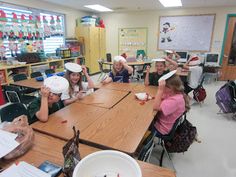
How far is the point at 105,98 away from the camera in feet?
7.14

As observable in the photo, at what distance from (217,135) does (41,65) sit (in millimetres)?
4618

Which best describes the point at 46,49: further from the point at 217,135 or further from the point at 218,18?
the point at 218,18

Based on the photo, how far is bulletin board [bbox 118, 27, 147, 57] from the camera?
700 centimetres

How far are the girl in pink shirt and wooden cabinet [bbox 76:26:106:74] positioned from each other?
5.24 m

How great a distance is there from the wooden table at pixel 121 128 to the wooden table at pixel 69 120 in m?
0.08

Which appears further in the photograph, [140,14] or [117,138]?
[140,14]

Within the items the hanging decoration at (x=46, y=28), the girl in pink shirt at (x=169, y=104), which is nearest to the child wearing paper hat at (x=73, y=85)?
the girl in pink shirt at (x=169, y=104)

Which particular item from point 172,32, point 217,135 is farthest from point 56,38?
point 217,135

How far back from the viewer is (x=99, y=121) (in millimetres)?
1546

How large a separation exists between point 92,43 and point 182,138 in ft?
18.4

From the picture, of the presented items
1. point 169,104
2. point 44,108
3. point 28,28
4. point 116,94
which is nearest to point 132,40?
point 28,28

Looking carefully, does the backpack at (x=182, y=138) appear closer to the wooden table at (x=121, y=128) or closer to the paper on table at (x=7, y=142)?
the wooden table at (x=121, y=128)

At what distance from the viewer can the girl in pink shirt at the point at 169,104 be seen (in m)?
1.67

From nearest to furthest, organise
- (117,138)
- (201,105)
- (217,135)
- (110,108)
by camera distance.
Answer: (117,138)
(110,108)
(217,135)
(201,105)
